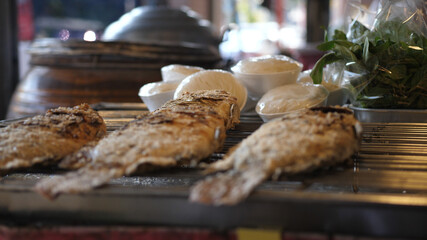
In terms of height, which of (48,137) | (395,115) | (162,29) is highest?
(162,29)

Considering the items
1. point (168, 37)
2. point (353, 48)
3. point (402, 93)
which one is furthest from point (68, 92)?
point (402, 93)

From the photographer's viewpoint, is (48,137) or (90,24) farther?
(90,24)

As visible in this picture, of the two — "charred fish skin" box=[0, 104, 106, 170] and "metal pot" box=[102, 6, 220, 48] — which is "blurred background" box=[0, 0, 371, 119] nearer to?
"metal pot" box=[102, 6, 220, 48]

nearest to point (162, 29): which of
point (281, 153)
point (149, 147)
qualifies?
point (149, 147)

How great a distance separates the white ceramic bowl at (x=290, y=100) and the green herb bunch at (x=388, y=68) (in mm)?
69

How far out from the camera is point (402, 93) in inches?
64.6

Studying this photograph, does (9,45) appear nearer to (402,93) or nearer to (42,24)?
(42,24)

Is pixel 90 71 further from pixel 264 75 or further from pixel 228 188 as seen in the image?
pixel 228 188

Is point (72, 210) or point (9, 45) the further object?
point (9, 45)

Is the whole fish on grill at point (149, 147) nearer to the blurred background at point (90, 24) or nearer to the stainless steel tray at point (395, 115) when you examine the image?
the stainless steel tray at point (395, 115)

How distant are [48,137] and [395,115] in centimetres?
125

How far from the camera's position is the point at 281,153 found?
2.93 feet

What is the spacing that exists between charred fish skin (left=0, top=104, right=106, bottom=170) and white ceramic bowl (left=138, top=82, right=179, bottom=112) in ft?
1.84

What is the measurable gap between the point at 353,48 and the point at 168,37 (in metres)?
2.19
